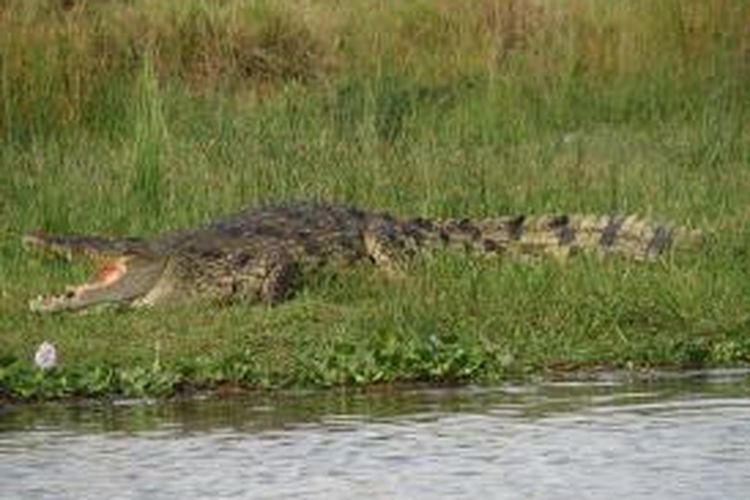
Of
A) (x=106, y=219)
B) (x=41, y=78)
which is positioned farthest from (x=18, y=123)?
(x=106, y=219)

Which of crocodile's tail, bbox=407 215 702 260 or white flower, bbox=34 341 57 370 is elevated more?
crocodile's tail, bbox=407 215 702 260

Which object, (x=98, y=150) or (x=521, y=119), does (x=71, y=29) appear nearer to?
(x=98, y=150)

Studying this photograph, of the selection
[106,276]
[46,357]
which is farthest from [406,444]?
[106,276]

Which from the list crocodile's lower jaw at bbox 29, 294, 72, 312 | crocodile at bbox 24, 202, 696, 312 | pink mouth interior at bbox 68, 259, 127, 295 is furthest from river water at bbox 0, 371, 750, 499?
crocodile at bbox 24, 202, 696, 312

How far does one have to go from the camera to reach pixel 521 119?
590 inches

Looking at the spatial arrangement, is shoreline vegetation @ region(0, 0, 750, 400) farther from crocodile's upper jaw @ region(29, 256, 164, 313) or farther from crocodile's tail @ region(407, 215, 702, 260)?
crocodile's tail @ region(407, 215, 702, 260)

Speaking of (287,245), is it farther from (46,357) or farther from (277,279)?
(46,357)

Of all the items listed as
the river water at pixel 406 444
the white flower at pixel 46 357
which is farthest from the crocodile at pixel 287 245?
the river water at pixel 406 444

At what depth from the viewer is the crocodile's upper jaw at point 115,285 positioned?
10.8m

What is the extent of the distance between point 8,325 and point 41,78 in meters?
3.76

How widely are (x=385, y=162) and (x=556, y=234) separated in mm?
1779

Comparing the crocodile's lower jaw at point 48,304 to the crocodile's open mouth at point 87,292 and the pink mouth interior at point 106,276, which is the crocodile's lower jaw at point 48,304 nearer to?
the crocodile's open mouth at point 87,292

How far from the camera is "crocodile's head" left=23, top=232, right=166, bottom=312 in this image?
11.0 metres

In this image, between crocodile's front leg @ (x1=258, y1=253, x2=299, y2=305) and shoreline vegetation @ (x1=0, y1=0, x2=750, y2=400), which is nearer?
shoreline vegetation @ (x1=0, y1=0, x2=750, y2=400)
